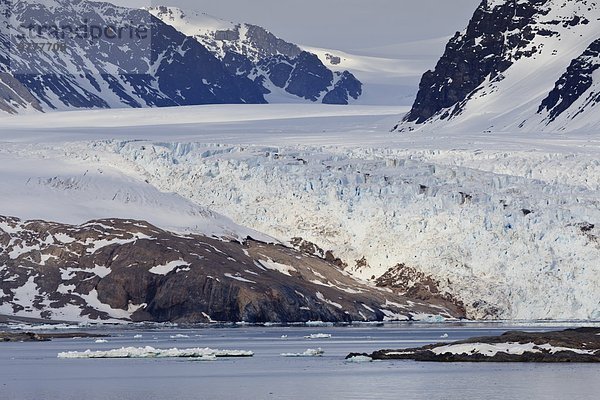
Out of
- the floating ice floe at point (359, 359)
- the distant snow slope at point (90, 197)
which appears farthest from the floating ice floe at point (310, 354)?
the distant snow slope at point (90, 197)

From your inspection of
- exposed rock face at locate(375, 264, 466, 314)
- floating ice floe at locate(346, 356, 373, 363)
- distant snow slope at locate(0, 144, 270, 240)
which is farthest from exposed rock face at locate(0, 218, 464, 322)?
floating ice floe at locate(346, 356, 373, 363)

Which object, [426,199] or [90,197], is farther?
[90,197]

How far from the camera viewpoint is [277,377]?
6712cm

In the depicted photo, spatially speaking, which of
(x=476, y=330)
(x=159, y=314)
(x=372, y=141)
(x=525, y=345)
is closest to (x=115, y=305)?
(x=159, y=314)

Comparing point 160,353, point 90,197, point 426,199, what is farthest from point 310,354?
point 90,197

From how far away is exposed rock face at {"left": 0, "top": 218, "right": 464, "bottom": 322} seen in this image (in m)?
120

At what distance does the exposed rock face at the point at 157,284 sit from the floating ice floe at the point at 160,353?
38.8 metres

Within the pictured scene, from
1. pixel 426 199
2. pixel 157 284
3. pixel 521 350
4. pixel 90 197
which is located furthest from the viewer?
pixel 90 197

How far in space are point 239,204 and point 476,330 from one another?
124 ft

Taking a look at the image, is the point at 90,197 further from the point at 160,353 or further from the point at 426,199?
the point at 160,353

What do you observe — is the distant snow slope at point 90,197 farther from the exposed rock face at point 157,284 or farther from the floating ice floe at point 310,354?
the floating ice floe at point 310,354

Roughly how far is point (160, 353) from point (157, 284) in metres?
43.4

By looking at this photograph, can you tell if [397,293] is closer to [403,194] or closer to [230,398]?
[403,194]

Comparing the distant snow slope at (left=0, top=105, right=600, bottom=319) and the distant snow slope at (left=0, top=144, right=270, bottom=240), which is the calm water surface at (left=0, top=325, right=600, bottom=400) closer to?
the distant snow slope at (left=0, top=105, right=600, bottom=319)
